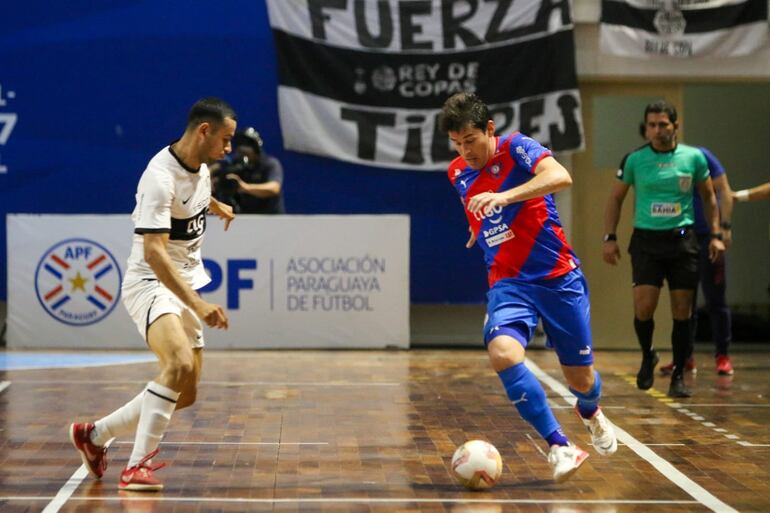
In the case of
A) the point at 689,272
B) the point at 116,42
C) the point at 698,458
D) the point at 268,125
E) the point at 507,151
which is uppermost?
the point at 116,42

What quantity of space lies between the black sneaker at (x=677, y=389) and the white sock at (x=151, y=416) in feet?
17.4

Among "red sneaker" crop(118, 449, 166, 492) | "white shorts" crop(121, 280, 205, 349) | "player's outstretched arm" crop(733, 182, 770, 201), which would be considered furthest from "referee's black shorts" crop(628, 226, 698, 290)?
"red sneaker" crop(118, 449, 166, 492)

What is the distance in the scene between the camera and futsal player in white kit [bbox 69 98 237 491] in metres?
6.88

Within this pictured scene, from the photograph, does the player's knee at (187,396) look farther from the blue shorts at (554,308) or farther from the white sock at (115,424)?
the blue shorts at (554,308)

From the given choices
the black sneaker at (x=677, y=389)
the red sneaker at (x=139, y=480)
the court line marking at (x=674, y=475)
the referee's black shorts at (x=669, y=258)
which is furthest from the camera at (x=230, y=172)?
the red sneaker at (x=139, y=480)

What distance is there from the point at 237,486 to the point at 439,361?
7133mm

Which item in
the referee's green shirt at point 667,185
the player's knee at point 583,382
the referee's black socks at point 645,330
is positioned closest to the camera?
the player's knee at point 583,382

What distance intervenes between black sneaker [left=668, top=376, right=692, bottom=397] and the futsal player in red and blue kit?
140 inches

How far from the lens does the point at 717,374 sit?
13008 millimetres

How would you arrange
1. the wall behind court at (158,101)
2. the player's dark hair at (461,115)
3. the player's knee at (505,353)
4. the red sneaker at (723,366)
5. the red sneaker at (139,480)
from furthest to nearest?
1. the wall behind court at (158,101)
2. the red sneaker at (723,366)
3. the player's dark hair at (461,115)
4. the player's knee at (505,353)
5. the red sneaker at (139,480)

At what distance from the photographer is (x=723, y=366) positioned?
511 inches

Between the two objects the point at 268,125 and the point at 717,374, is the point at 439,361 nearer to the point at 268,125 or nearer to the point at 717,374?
the point at 717,374

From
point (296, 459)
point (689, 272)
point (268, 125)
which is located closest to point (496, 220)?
point (296, 459)

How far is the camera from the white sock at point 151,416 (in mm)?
6969
